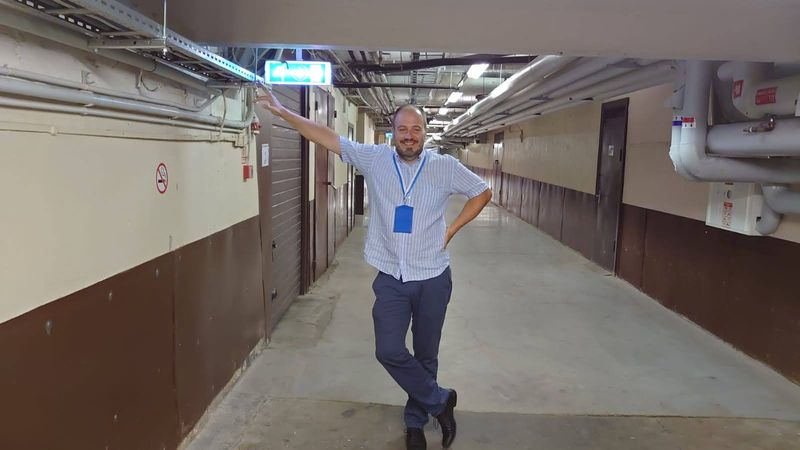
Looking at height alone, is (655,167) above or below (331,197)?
above

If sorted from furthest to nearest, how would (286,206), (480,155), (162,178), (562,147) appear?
(480,155), (562,147), (286,206), (162,178)

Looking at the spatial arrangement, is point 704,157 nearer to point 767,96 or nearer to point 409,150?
point 767,96

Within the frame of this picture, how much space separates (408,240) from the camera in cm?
235

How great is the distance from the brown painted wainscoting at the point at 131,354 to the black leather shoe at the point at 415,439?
1.00 metres

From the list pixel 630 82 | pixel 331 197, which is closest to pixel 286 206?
pixel 331 197

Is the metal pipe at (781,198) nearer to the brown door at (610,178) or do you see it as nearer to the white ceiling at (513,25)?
the white ceiling at (513,25)

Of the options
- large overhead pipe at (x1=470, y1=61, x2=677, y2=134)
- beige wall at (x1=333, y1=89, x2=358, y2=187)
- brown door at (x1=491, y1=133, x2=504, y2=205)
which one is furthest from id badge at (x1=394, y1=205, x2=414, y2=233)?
brown door at (x1=491, y1=133, x2=504, y2=205)

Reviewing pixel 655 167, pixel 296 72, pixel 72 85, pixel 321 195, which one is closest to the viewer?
pixel 72 85

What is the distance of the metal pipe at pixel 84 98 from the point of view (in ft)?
4.24

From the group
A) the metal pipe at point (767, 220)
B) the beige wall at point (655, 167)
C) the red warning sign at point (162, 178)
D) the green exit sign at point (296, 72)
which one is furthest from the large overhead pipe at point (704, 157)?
the red warning sign at point (162, 178)

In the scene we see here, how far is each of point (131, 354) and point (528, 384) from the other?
2.27 m

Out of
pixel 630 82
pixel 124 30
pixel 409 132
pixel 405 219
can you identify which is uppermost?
pixel 630 82

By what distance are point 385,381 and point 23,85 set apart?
248cm

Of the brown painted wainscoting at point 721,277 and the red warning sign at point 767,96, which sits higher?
the red warning sign at point 767,96
